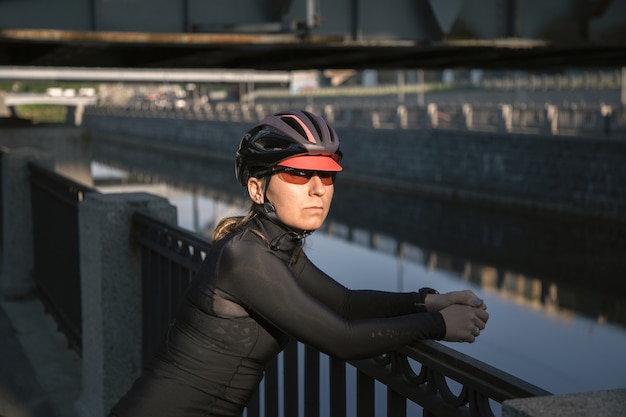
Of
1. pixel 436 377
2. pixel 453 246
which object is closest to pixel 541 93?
pixel 453 246

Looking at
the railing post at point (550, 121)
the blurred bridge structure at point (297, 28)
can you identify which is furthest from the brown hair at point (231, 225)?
the railing post at point (550, 121)

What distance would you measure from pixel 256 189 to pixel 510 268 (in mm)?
17766

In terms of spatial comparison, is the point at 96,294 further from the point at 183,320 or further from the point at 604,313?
the point at 604,313

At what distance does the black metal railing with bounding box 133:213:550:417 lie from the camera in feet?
8.18

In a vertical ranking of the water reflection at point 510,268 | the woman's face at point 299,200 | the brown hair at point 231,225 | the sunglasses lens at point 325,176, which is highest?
the sunglasses lens at point 325,176

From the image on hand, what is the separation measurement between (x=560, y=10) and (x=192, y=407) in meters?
13.3

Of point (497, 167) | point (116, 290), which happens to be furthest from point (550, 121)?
point (116, 290)

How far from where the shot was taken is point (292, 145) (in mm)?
2693

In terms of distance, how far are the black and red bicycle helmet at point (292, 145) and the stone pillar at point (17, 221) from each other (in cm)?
633

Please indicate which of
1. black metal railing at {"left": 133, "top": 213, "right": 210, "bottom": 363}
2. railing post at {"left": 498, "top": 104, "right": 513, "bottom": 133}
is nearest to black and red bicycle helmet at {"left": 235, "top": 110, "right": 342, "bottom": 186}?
black metal railing at {"left": 133, "top": 213, "right": 210, "bottom": 363}

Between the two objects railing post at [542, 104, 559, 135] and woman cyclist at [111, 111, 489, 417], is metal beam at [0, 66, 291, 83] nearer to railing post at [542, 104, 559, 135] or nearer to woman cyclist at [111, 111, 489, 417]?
railing post at [542, 104, 559, 135]

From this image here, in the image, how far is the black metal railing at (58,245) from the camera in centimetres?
675

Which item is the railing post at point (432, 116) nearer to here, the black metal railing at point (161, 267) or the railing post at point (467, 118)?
the railing post at point (467, 118)

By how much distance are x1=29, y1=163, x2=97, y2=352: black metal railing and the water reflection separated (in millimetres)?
6070
